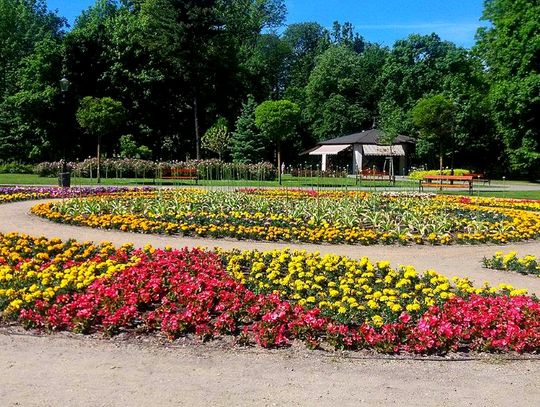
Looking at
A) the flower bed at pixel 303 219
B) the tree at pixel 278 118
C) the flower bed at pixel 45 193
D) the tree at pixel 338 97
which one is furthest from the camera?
the tree at pixel 338 97

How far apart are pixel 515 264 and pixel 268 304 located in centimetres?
439

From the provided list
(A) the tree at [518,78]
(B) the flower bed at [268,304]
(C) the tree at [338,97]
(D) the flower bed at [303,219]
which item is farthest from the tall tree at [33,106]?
(B) the flower bed at [268,304]

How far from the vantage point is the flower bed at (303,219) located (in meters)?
11.1

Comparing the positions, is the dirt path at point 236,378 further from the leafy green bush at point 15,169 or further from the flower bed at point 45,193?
the leafy green bush at point 15,169

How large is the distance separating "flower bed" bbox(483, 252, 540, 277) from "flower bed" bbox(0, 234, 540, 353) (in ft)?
5.52

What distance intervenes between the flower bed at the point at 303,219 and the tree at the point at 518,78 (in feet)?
79.6

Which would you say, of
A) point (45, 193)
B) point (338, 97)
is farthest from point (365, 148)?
point (45, 193)

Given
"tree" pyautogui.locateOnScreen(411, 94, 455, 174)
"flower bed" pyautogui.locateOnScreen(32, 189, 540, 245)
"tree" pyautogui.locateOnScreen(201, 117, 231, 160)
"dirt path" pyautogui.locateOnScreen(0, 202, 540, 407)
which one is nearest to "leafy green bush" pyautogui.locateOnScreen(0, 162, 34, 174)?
"tree" pyautogui.locateOnScreen(201, 117, 231, 160)

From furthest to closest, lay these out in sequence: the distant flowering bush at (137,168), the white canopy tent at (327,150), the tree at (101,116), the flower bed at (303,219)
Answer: the white canopy tent at (327,150) → the distant flowering bush at (137,168) → the tree at (101,116) → the flower bed at (303,219)

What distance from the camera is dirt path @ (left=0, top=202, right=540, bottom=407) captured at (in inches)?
158

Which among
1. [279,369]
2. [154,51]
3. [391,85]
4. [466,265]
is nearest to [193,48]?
[154,51]

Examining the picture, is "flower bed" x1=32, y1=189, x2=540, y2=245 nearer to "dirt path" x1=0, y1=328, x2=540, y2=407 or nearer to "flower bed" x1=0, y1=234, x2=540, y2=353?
"flower bed" x1=0, y1=234, x2=540, y2=353

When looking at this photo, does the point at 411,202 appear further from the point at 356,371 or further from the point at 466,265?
the point at 356,371

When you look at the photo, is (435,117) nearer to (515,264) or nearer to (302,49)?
(515,264)
